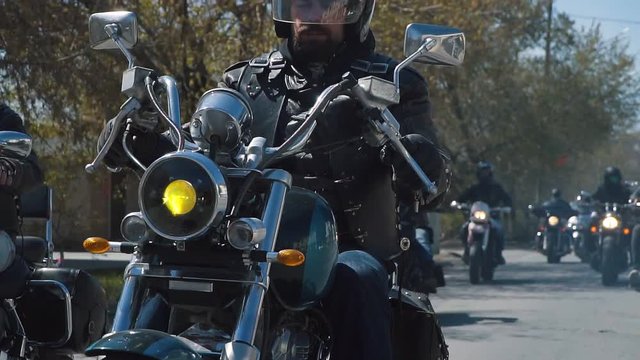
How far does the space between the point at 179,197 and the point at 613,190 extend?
1697 centimetres

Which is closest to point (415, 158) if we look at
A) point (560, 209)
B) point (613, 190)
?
point (613, 190)

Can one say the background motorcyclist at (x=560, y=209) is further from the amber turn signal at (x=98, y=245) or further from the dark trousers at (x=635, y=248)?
the amber turn signal at (x=98, y=245)

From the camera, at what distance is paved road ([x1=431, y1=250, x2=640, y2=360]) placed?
988cm

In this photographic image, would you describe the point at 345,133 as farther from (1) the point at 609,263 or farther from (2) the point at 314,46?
(1) the point at 609,263

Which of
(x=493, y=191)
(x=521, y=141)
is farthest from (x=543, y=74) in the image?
(x=493, y=191)

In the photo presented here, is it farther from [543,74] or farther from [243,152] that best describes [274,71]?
[543,74]

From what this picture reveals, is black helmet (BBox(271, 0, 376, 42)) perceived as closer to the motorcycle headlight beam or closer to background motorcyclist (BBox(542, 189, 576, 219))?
the motorcycle headlight beam

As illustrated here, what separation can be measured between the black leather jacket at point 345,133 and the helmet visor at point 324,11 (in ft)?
0.42

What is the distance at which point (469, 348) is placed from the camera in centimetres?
991

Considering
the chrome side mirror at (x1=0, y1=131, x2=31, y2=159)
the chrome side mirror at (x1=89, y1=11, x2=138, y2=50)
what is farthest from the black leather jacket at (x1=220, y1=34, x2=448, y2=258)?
the chrome side mirror at (x1=0, y1=131, x2=31, y2=159)

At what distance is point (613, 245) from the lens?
1784 cm

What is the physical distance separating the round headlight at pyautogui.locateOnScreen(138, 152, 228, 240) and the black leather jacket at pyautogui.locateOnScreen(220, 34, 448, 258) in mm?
736

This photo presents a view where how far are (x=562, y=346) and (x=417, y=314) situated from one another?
5879mm

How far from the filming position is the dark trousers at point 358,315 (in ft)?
13.0
